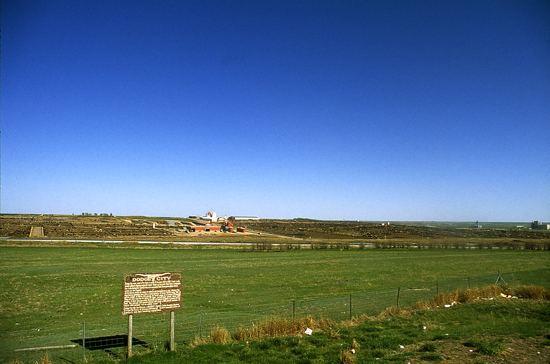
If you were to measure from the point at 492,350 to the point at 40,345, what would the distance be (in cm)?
1622

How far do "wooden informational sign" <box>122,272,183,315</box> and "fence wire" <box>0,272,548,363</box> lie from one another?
199 centimetres

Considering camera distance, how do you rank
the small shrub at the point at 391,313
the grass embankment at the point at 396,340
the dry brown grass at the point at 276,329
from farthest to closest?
the small shrub at the point at 391,313 < the dry brown grass at the point at 276,329 < the grass embankment at the point at 396,340

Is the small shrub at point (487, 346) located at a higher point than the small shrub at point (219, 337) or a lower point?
higher

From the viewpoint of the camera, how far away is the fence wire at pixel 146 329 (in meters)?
12.4

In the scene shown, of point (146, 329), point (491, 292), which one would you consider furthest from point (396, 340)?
point (491, 292)

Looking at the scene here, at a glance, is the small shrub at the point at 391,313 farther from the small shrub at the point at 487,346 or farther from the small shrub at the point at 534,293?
the small shrub at the point at 534,293

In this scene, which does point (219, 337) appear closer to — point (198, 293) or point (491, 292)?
point (198, 293)

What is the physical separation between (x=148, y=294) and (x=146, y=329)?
21.6ft

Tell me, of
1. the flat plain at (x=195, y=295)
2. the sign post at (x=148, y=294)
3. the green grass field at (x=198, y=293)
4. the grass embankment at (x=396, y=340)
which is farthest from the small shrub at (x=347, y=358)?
the green grass field at (x=198, y=293)

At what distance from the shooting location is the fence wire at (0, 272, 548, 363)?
1241 cm

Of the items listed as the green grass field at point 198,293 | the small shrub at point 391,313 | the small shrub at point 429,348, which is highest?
the small shrub at point 429,348

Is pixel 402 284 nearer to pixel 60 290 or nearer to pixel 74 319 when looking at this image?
pixel 74 319

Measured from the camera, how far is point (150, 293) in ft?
35.3

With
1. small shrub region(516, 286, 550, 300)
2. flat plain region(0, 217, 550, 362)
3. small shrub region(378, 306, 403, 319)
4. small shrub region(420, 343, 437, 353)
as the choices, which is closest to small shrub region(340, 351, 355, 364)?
small shrub region(420, 343, 437, 353)
